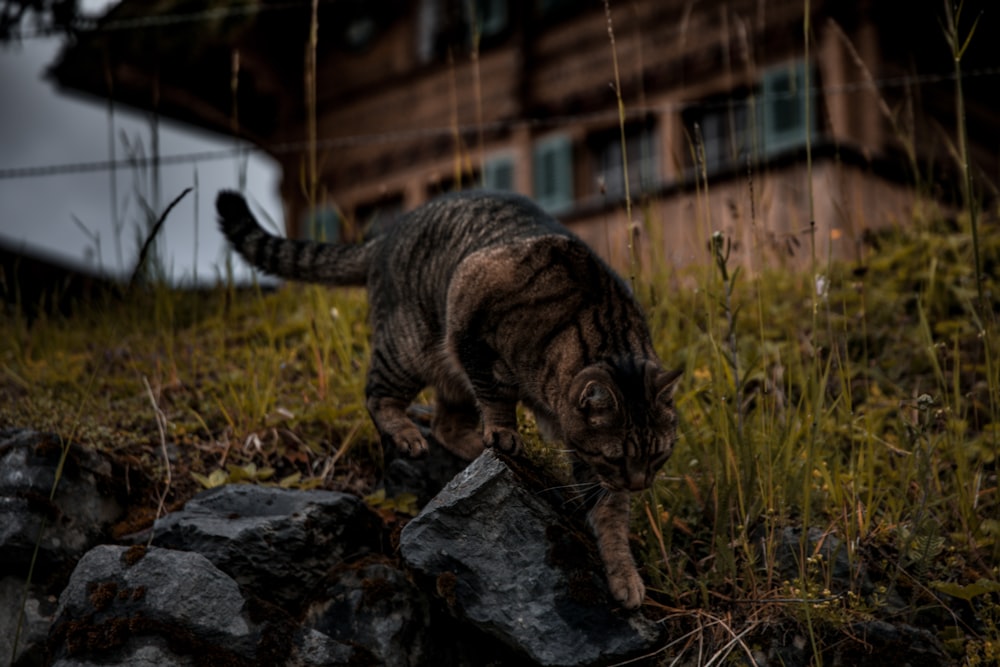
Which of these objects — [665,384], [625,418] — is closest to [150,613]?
[625,418]

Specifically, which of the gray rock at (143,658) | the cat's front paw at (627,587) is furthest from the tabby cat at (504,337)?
the gray rock at (143,658)

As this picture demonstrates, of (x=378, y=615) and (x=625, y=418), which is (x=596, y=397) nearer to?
(x=625, y=418)

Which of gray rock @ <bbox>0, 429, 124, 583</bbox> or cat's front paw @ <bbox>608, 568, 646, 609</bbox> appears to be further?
gray rock @ <bbox>0, 429, 124, 583</bbox>

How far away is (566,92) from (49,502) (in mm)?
10855

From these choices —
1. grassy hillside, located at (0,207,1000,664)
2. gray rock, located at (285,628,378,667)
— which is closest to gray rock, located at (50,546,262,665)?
gray rock, located at (285,628,378,667)

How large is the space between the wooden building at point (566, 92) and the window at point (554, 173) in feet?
0.08

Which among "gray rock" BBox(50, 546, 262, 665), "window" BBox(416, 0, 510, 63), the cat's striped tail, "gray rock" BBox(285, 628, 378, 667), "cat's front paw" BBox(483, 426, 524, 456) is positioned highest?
"window" BBox(416, 0, 510, 63)

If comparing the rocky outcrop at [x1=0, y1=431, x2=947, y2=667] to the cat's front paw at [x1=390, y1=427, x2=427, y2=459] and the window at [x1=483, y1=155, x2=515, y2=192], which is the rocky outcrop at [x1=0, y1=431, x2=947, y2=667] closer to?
the cat's front paw at [x1=390, y1=427, x2=427, y2=459]

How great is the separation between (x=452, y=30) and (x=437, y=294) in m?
11.3

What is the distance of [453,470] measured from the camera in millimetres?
3764

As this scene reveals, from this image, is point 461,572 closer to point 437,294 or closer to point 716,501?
point 716,501

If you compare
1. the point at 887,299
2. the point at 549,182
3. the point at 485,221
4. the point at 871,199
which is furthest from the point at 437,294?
the point at 549,182

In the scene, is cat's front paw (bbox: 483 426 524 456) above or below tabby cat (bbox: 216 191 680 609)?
below

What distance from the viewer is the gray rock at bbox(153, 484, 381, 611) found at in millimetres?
3264
